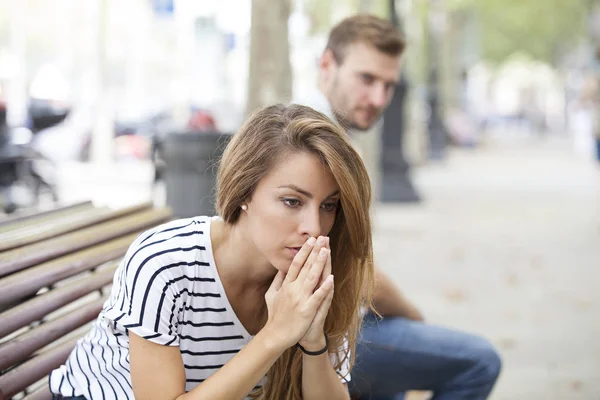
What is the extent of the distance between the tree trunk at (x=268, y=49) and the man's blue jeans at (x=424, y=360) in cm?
508

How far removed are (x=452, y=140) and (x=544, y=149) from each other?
3.56 metres

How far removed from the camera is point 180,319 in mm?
2186

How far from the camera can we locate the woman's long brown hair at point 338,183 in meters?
2.17

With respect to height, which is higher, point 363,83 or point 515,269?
point 363,83

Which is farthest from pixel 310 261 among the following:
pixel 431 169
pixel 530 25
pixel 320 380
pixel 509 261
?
pixel 530 25

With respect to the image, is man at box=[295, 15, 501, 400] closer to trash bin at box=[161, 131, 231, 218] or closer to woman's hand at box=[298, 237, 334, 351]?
woman's hand at box=[298, 237, 334, 351]

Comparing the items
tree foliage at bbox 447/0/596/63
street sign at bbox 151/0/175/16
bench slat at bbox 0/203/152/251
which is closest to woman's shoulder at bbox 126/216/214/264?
bench slat at bbox 0/203/152/251

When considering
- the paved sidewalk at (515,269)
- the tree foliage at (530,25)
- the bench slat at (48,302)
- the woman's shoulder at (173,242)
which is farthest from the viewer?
the tree foliage at (530,25)

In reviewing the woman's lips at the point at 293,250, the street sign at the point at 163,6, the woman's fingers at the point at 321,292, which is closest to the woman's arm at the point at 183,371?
the woman's fingers at the point at 321,292

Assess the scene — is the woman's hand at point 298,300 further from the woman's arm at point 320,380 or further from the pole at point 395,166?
the pole at point 395,166

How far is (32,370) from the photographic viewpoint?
2.48 metres

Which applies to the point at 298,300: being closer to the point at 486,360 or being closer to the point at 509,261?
the point at 486,360

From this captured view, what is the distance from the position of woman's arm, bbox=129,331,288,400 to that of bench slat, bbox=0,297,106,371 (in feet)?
1.51

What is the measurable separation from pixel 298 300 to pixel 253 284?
280mm
